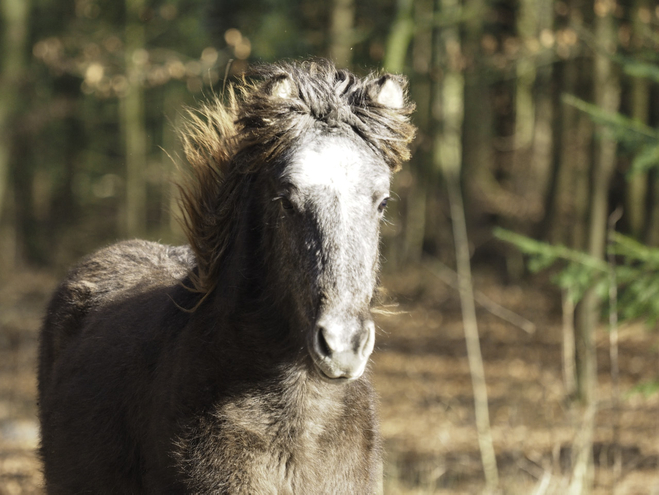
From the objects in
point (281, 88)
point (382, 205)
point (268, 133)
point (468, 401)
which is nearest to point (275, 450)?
point (382, 205)

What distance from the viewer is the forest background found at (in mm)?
6570

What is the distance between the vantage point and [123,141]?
928 inches

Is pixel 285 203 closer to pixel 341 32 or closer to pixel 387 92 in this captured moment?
pixel 387 92

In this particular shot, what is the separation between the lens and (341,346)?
270 cm

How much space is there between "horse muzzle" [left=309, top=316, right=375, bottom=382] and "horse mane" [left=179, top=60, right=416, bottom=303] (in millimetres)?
938

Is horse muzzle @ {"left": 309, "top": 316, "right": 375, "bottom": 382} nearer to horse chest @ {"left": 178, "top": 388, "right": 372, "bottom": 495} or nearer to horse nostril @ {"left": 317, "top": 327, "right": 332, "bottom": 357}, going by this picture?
horse nostril @ {"left": 317, "top": 327, "right": 332, "bottom": 357}

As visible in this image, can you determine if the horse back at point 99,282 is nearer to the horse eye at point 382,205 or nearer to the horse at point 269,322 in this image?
the horse at point 269,322

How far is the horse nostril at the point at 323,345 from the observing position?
107 inches

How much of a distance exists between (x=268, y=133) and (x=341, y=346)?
1148mm

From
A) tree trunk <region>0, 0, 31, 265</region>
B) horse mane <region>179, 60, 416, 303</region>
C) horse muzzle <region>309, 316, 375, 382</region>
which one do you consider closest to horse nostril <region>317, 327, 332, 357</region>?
horse muzzle <region>309, 316, 375, 382</region>

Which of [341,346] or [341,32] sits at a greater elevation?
[341,32]

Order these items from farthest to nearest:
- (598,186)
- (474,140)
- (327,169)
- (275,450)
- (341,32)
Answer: (474,140) < (341,32) < (598,186) < (275,450) < (327,169)

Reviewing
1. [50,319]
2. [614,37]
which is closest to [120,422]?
[50,319]

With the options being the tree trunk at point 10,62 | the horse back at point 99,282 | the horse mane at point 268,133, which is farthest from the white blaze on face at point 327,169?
the tree trunk at point 10,62
